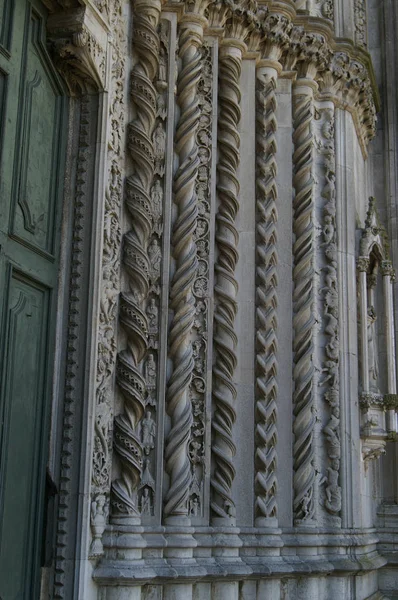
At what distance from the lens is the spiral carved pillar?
6734 mm

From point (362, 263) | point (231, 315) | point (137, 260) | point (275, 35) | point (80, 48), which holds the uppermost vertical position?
point (275, 35)

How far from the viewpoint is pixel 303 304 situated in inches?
310

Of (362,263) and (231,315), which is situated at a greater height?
(362,263)

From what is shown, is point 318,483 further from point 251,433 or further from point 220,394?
point 220,394

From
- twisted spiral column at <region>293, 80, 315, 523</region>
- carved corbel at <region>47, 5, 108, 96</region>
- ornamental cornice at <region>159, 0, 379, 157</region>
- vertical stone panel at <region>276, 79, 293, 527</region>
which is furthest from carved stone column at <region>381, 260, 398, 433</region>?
carved corbel at <region>47, 5, 108, 96</region>

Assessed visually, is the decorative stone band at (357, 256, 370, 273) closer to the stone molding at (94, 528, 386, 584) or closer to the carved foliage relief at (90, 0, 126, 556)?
the stone molding at (94, 528, 386, 584)

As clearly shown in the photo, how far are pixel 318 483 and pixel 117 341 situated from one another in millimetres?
2672

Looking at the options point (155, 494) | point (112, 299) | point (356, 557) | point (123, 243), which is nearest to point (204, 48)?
point (123, 243)

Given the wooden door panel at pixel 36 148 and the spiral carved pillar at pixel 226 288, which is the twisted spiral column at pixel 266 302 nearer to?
the spiral carved pillar at pixel 226 288

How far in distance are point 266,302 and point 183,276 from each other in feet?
3.79

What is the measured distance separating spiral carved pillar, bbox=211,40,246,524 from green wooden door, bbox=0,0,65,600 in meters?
1.68

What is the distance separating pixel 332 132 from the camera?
8.85 meters

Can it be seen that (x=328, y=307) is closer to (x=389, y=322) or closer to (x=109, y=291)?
(x=389, y=322)

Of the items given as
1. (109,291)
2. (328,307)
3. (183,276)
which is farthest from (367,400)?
(109,291)
